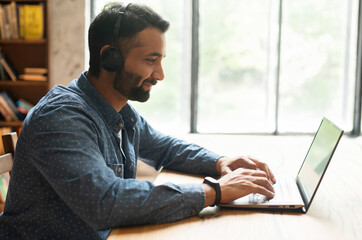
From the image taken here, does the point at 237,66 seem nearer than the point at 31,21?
No

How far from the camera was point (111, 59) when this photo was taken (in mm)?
1298

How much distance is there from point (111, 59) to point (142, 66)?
0.32 ft

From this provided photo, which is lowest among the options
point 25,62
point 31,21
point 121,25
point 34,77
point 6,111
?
point 6,111

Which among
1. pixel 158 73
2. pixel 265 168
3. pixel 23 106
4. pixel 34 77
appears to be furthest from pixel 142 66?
pixel 23 106

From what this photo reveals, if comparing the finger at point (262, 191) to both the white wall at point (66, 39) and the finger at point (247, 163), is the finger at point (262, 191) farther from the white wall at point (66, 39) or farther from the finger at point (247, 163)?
the white wall at point (66, 39)

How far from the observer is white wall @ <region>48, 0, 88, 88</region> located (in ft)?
10.1

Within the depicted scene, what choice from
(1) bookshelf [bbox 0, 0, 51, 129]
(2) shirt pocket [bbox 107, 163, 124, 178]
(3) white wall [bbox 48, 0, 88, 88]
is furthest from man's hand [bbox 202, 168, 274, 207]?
(1) bookshelf [bbox 0, 0, 51, 129]

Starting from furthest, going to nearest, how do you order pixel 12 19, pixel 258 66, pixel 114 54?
1. pixel 258 66
2. pixel 12 19
3. pixel 114 54

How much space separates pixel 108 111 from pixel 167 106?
2053 millimetres

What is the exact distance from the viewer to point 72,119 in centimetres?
111

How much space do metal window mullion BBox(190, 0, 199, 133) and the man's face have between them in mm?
1874

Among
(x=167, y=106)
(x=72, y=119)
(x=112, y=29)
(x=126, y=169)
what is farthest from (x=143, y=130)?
(x=167, y=106)

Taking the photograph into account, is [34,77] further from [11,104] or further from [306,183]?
[306,183]

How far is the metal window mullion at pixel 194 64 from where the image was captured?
3.20 m
